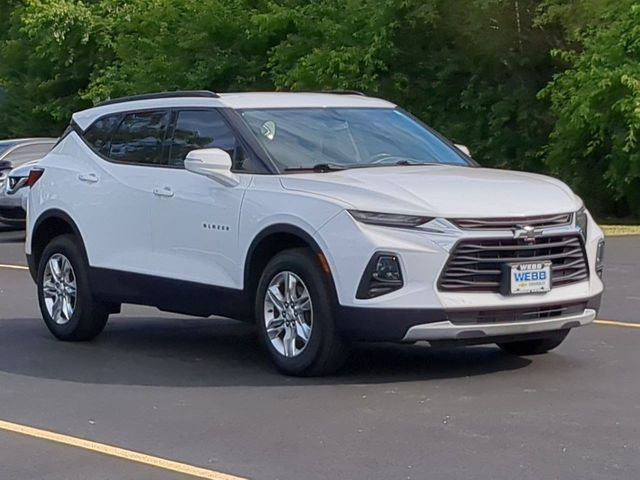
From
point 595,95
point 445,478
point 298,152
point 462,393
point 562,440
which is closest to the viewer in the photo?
point 445,478

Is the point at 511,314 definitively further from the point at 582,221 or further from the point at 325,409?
the point at 325,409

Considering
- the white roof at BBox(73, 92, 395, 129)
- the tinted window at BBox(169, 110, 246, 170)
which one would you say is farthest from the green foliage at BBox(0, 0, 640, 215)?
the tinted window at BBox(169, 110, 246, 170)

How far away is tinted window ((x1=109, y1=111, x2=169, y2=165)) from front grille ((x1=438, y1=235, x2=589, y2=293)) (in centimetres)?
268

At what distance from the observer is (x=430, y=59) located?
29.6m

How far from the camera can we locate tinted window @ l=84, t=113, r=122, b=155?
10445mm

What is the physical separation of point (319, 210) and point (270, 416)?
137cm

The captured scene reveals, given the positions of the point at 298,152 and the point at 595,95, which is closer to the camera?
the point at 298,152

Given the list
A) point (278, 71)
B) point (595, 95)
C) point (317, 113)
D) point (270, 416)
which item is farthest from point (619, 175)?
point (270, 416)

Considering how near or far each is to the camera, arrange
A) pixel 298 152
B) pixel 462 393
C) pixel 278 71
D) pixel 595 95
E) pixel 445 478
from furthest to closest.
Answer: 1. pixel 278 71
2. pixel 595 95
3. pixel 298 152
4. pixel 462 393
5. pixel 445 478

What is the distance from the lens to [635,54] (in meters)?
23.2

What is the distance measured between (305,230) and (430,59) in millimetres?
21706

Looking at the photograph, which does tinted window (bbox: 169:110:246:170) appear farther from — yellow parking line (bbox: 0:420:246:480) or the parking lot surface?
yellow parking line (bbox: 0:420:246:480)

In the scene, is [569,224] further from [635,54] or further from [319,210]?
[635,54]

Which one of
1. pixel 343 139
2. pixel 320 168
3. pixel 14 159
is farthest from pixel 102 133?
pixel 14 159
